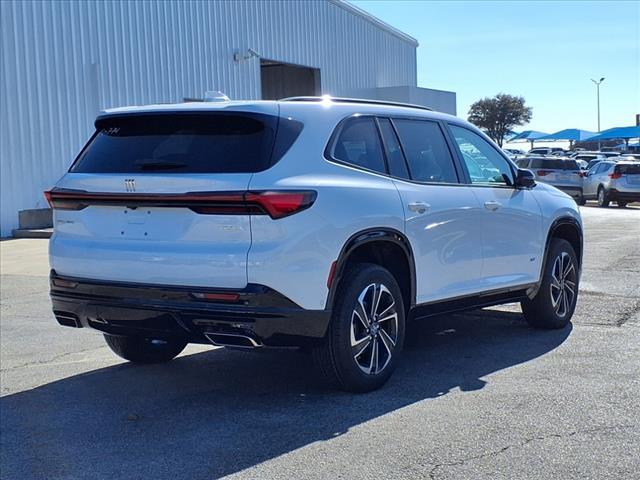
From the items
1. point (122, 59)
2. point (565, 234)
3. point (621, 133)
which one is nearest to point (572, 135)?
point (621, 133)

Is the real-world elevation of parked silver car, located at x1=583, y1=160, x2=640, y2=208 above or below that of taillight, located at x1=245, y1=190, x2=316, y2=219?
below

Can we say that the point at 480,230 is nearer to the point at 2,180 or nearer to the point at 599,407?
the point at 599,407

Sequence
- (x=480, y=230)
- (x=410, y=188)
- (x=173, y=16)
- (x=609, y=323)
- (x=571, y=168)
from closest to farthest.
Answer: (x=410, y=188) < (x=480, y=230) < (x=609, y=323) < (x=173, y=16) < (x=571, y=168)

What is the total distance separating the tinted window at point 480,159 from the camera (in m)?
6.70

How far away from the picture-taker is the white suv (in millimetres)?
4828

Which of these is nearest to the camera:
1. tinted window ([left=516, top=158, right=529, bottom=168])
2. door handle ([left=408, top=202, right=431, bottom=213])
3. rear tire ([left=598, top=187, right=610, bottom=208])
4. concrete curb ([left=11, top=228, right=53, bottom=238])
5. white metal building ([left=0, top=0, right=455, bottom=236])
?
door handle ([left=408, top=202, right=431, bottom=213])

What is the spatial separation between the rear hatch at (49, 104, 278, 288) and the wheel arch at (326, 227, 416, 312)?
0.67 meters

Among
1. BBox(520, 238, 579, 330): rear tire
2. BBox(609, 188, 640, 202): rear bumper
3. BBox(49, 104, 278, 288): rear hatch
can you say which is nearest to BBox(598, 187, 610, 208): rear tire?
BBox(609, 188, 640, 202): rear bumper

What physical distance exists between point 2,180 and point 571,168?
1867cm

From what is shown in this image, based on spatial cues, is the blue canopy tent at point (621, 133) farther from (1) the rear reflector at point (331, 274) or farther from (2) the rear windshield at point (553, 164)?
(1) the rear reflector at point (331, 274)

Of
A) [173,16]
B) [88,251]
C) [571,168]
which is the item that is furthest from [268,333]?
[571,168]

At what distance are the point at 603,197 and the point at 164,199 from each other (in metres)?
24.8

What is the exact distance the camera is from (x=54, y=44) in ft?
65.2

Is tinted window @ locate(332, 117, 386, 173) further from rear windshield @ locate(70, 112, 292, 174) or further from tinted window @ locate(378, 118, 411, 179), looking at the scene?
rear windshield @ locate(70, 112, 292, 174)
